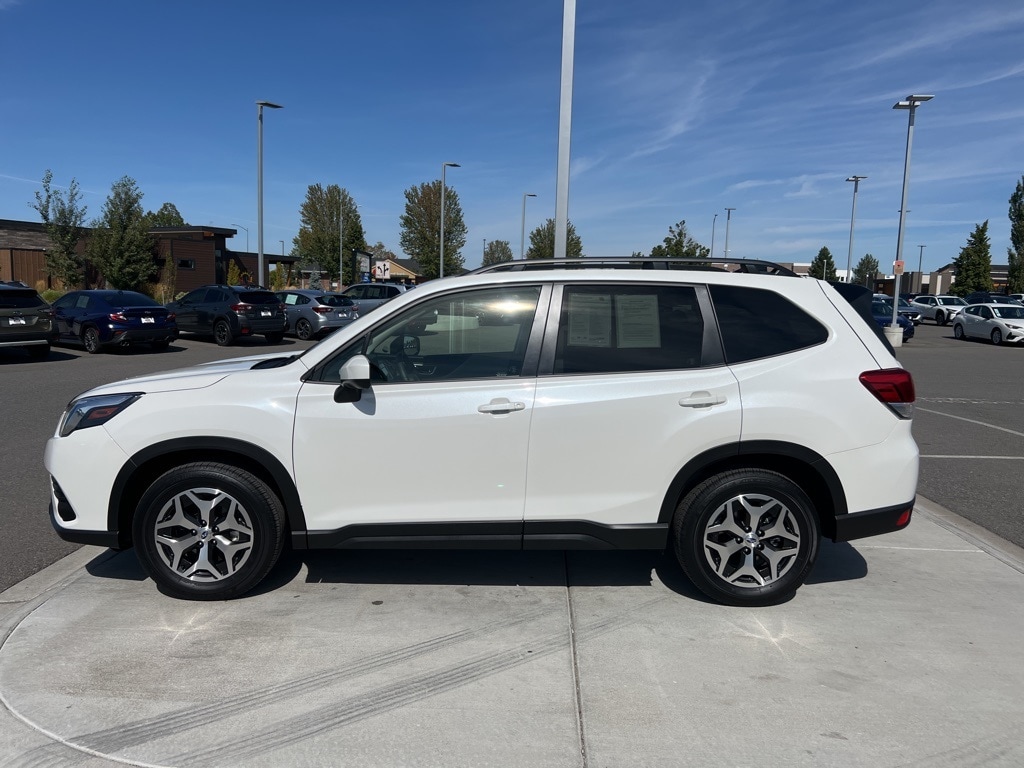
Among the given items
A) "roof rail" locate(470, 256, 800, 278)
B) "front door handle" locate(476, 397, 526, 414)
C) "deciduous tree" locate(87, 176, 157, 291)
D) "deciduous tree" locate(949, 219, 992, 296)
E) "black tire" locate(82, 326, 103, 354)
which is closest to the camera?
"front door handle" locate(476, 397, 526, 414)

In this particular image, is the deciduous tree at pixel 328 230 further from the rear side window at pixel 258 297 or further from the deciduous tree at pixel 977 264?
the deciduous tree at pixel 977 264

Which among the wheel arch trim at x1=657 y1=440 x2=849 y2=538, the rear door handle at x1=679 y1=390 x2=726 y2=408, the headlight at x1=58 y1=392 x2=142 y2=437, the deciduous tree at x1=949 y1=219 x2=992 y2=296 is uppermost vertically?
the deciduous tree at x1=949 y1=219 x2=992 y2=296

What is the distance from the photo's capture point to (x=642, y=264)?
171 inches

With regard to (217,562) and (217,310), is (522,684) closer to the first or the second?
(217,562)

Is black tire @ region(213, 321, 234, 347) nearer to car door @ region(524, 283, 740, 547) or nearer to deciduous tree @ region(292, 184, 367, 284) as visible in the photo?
car door @ region(524, 283, 740, 547)

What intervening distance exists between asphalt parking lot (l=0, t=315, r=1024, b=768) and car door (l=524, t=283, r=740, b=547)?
61cm

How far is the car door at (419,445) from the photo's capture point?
381 cm

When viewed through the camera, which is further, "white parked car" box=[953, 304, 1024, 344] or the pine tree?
the pine tree

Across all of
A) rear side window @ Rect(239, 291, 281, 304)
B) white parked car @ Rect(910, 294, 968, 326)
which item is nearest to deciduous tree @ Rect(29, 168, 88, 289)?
rear side window @ Rect(239, 291, 281, 304)

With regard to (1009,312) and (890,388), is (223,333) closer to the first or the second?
(890,388)

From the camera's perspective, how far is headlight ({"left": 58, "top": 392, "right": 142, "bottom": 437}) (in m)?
3.95

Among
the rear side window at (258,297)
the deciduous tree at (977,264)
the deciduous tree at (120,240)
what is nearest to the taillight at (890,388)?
the rear side window at (258,297)

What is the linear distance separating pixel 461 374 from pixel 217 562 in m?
1.66

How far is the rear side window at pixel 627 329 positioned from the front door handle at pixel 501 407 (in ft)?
0.96
